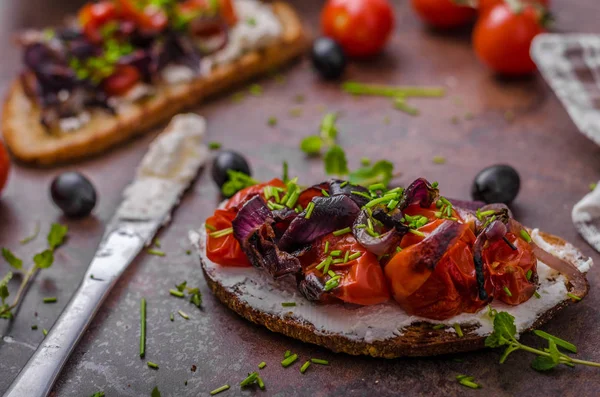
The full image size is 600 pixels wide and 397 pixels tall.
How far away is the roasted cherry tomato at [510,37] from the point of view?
373cm

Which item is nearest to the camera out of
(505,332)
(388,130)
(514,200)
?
(505,332)

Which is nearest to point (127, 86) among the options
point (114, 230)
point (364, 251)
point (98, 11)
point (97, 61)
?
point (97, 61)

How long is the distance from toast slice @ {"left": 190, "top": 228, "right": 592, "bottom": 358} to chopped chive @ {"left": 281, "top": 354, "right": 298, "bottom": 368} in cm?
6

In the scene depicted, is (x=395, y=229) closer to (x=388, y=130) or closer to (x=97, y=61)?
(x=388, y=130)

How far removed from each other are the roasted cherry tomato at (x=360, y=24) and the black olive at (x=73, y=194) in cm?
173

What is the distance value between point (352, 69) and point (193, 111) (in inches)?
36.9

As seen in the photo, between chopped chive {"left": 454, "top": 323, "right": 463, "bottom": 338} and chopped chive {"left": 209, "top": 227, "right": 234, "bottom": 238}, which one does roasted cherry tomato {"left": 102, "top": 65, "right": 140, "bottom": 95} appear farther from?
chopped chive {"left": 454, "top": 323, "right": 463, "bottom": 338}

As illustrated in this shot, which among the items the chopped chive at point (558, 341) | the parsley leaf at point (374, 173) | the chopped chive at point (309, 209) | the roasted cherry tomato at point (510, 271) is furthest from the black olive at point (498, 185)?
the chopped chive at point (309, 209)

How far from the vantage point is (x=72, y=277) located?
9.10 ft

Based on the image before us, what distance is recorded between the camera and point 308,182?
3.19 metres

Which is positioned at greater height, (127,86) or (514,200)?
(127,86)

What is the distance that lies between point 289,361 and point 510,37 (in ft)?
7.43

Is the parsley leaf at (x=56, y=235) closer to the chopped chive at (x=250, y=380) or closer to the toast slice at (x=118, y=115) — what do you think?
the toast slice at (x=118, y=115)

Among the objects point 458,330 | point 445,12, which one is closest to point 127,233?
point 458,330
